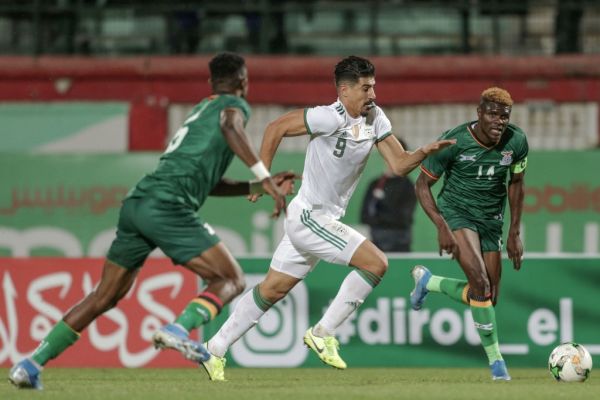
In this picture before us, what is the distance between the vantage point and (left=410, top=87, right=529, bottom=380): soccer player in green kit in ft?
36.7

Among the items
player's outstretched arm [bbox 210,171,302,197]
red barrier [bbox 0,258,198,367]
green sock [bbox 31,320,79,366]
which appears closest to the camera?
green sock [bbox 31,320,79,366]

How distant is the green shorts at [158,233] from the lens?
362 inches

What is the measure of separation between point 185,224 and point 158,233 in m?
0.19

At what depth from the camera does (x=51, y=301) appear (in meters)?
13.9

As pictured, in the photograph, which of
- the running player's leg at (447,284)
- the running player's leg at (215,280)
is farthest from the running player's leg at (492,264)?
the running player's leg at (215,280)

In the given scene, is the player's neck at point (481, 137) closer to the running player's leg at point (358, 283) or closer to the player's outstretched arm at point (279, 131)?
the running player's leg at point (358, 283)

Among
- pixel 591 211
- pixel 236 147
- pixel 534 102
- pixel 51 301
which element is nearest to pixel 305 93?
pixel 534 102

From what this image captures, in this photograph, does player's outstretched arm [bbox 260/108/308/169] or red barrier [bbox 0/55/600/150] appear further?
red barrier [bbox 0/55/600/150]

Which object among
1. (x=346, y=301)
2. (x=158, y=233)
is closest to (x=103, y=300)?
(x=158, y=233)

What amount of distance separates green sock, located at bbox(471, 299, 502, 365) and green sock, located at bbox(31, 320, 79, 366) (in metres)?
3.36

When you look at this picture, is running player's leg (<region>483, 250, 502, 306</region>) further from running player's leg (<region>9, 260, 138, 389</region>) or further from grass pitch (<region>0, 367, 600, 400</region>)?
running player's leg (<region>9, 260, 138, 389</region>)

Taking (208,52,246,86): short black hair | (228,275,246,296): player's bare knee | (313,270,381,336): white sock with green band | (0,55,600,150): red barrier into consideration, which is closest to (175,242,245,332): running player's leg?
(228,275,246,296): player's bare knee

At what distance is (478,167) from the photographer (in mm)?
11422

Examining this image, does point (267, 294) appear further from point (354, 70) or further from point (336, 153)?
point (354, 70)
